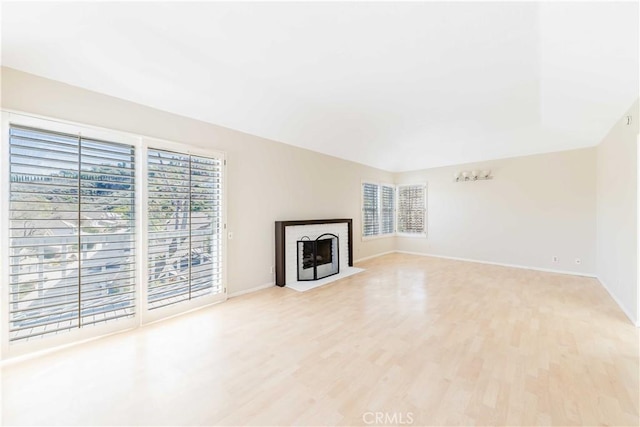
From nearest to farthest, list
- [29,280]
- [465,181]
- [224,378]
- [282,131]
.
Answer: [224,378] → [29,280] → [282,131] → [465,181]

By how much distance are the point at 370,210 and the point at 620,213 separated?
14.2 feet

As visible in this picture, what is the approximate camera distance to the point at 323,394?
1733mm

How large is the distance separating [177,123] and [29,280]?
2135mm

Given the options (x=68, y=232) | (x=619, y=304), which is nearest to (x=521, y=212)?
(x=619, y=304)

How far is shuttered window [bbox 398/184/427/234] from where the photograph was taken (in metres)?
7.03

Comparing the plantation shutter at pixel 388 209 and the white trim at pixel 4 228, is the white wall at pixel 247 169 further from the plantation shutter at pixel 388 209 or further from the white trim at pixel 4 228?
the plantation shutter at pixel 388 209

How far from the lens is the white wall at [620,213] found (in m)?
2.91

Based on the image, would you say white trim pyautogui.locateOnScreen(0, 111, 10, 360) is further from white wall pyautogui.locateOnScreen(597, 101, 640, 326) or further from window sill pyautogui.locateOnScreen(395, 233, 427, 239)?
window sill pyautogui.locateOnScreen(395, 233, 427, 239)

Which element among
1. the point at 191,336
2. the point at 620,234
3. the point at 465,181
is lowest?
the point at 191,336

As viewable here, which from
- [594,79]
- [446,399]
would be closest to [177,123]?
[446,399]

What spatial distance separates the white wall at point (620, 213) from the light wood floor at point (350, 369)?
0.48 m

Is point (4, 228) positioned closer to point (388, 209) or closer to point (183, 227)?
point (183, 227)

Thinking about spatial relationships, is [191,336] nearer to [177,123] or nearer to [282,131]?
[177,123]

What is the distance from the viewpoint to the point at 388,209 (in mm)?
7355
